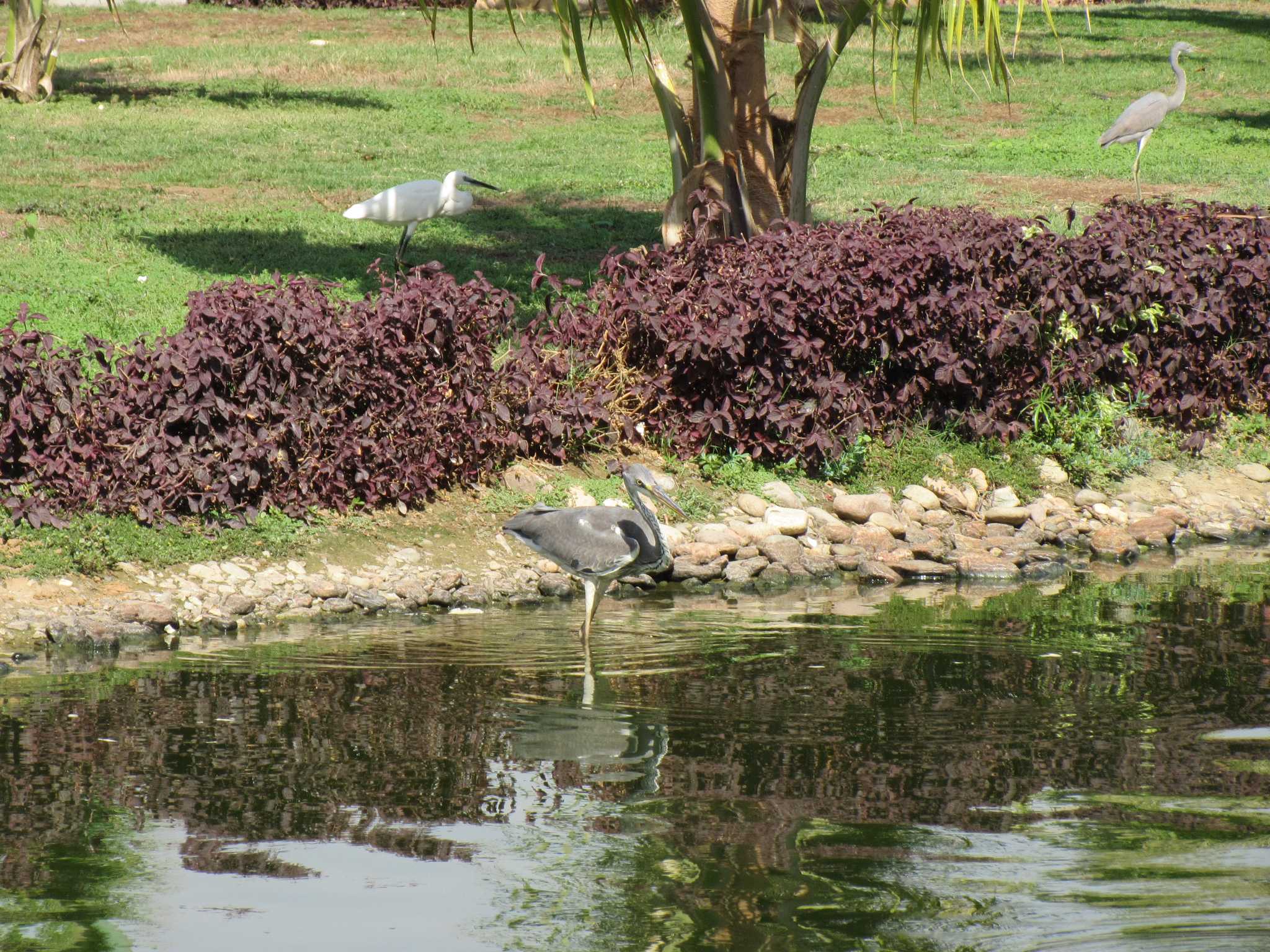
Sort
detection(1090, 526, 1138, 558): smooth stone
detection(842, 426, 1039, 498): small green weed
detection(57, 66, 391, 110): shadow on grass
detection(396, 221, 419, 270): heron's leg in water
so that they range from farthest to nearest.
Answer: detection(57, 66, 391, 110): shadow on grass < detection(396, 221, 419, 270): heron's leg in water < detection(842, 426, 1039, 498): small green weed < detection(1090, 526, 1138, 558): smooth stone

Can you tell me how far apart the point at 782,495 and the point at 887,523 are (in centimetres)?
72

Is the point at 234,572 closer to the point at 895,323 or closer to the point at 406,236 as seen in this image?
the point at 895,323

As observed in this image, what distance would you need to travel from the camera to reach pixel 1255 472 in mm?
11648

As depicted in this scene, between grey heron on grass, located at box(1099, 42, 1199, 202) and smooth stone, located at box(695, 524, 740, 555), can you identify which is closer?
smooth stone, located at box(695, 524, 740, 555)

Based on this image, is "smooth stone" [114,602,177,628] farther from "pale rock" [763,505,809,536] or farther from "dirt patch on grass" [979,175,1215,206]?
"dirt patch on grass" [979,175,1215,206]

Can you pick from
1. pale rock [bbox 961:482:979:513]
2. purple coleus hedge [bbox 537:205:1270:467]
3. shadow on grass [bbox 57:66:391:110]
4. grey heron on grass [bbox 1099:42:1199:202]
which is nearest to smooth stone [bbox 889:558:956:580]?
pale rock [bbox 961:482:979:513]

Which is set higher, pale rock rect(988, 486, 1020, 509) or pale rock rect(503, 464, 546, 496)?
pale rock rect(503, 464, 546, 496)

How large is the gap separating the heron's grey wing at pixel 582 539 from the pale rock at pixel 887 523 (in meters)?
2.49

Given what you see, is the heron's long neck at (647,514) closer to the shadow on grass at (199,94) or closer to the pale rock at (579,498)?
the pale rock at (579,498)

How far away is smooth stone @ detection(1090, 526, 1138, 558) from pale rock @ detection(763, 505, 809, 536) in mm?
2066

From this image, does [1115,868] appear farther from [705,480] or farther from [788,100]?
[788,100]

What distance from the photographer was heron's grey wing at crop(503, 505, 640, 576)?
316 inches

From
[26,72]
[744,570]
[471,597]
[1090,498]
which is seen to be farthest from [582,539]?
[26,72]

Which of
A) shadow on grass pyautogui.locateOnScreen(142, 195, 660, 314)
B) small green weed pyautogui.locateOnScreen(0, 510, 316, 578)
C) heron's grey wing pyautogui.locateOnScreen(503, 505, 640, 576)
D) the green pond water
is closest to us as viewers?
the green pond water
